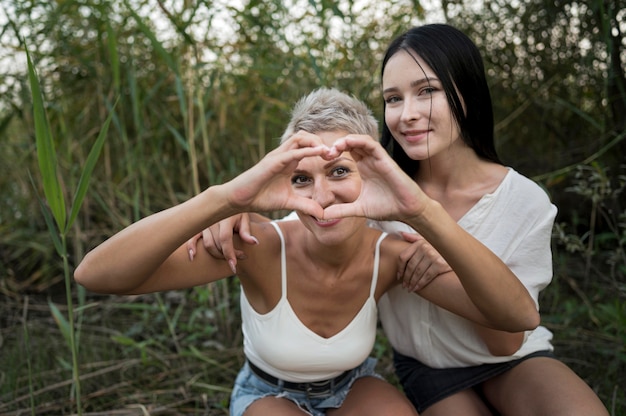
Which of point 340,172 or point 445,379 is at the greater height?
point 340,172

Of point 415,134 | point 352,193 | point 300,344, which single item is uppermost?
point 415,134

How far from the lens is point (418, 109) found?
1776 mm

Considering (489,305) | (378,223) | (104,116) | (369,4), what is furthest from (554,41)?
(104,116)

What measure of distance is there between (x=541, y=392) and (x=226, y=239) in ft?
3.04

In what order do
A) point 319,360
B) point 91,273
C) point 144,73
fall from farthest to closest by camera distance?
1. point 144,73
2. point 319,360
3. point 91,273

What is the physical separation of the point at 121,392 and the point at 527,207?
1611 millimetres

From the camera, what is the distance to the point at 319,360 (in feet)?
5.59

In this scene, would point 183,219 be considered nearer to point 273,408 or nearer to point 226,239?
point 226,239

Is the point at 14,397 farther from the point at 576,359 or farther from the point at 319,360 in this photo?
the point at 576,359

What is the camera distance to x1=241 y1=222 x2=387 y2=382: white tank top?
1700mm

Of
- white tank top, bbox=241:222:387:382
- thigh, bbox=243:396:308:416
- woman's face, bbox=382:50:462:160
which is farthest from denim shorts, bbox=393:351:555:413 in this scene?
woman's face, bbox=382:50:462:160

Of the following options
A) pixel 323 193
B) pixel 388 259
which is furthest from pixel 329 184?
pixel 388 259

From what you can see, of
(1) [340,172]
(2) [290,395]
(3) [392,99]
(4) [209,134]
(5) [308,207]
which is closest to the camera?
(5) [308,207]

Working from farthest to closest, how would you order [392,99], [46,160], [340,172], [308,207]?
[392,99] < [340,172] < [46,160] < [308,207]
